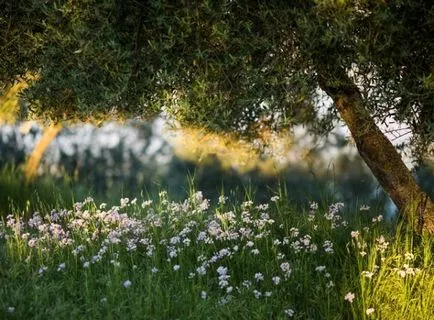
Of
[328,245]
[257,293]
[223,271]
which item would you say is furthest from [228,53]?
[328,245]

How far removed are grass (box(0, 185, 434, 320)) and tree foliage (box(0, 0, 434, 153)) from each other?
1.59m

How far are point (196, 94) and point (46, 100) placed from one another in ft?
7.54

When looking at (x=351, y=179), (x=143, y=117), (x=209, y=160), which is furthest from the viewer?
(x=209, y=160)

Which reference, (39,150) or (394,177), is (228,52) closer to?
(394,177)

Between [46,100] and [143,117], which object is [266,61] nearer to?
[143,117]

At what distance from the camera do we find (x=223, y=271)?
7566 millimetres

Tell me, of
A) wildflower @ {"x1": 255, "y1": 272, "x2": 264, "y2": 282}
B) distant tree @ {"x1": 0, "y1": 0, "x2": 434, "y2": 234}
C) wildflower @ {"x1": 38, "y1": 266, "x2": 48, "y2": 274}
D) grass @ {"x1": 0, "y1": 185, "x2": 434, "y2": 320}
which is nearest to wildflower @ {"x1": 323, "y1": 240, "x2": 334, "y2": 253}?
grass @ {"x1": 0, "y1": 185, "x2": 434, "y2": 320}

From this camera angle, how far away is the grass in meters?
7.02

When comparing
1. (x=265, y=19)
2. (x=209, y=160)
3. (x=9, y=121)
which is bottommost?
(x=265, y=19)

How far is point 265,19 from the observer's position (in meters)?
7.07

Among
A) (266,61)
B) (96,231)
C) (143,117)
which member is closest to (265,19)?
(266,61)

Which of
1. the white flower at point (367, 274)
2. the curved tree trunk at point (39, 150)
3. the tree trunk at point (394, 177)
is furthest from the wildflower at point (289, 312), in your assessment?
the curved tree trunk at point (39, 150)

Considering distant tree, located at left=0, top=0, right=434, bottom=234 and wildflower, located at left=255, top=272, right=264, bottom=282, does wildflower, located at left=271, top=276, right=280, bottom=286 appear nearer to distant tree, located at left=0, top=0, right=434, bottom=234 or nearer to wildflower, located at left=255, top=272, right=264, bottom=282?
wildflower, located at left=255, top=272, right=264, bottom=282

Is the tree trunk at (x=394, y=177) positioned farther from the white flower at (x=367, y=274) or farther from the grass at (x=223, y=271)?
the white flower at (x=367, y=274)
